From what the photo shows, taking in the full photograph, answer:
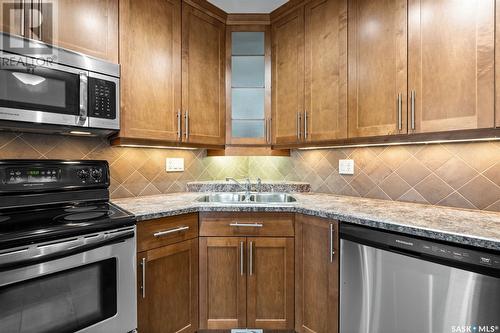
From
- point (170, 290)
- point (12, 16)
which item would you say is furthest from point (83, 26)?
point (170, 290)

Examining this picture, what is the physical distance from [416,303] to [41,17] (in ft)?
7.48

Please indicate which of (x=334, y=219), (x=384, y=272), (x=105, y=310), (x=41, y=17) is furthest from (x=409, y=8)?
(x=105, y=310)

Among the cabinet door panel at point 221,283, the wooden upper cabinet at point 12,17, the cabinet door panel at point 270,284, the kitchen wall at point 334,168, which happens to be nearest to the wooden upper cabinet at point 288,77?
the kitchen wall at point 334,168

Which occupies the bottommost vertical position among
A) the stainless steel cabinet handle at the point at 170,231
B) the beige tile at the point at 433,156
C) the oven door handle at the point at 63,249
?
the stainless steel cabinet handle at the point at 170,231

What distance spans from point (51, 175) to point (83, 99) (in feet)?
1.62

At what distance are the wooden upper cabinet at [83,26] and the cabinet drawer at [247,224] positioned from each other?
1173 mm

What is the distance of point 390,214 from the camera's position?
1.40 meters

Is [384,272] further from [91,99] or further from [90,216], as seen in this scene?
[91,99]

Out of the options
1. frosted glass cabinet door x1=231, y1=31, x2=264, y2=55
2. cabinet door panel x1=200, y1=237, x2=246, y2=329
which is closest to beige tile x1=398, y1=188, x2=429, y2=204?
A: cabinet door panel x1=200, y1=237, x2=246, y2=329

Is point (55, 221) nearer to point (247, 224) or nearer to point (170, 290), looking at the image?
point (170, 290)

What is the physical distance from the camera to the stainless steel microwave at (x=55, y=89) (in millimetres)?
1268

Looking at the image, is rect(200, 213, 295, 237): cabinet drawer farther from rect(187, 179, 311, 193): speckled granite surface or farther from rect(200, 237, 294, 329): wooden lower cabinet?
rect(187, 179, 311, 193): speckled granite surface

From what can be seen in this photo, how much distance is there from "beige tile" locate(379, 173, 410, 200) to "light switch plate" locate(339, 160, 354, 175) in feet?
0.83

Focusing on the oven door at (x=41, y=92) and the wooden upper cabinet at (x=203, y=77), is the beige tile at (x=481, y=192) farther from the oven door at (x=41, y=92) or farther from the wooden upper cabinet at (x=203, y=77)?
the oven door at (x=41, y=92)
